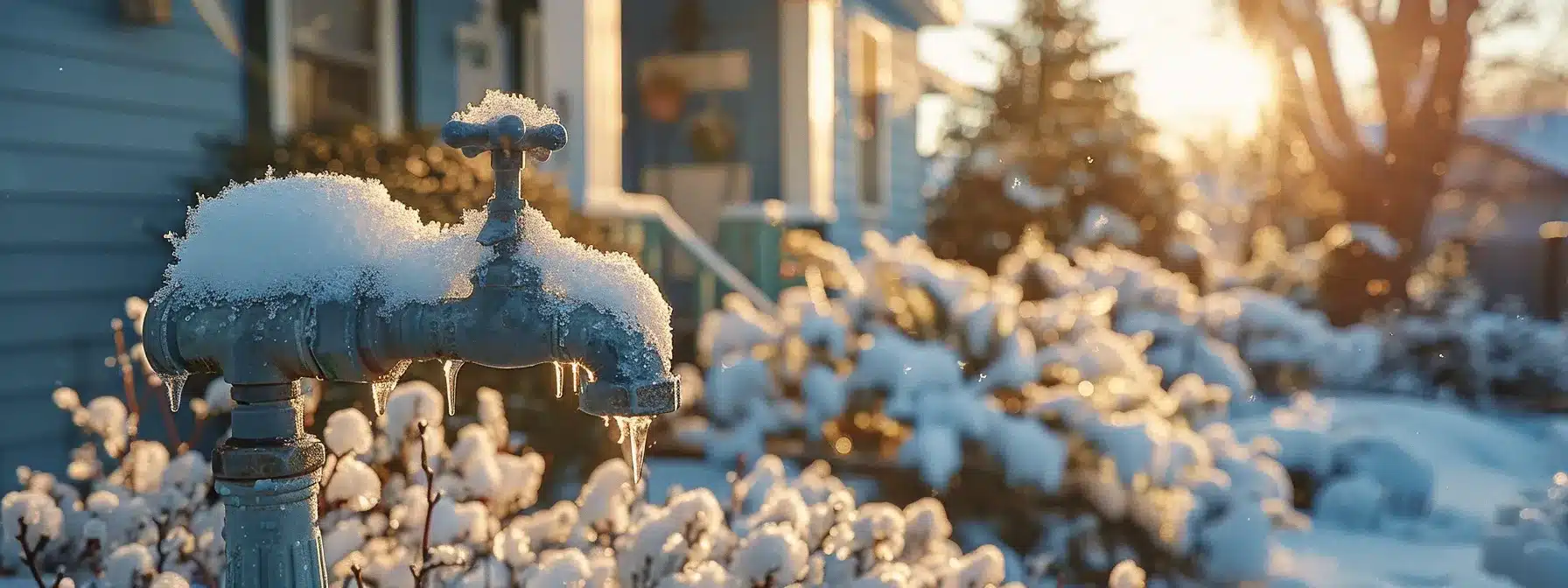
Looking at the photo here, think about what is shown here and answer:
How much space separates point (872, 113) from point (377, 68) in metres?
6.45

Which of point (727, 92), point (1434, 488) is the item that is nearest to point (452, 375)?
point (1434, 488)

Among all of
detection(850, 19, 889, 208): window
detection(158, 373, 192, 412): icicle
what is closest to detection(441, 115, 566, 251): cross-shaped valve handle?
detection(158, 373, 192, 412): icicle

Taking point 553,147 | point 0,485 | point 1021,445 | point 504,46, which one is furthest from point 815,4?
point 553,147

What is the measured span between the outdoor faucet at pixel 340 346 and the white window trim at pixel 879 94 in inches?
353

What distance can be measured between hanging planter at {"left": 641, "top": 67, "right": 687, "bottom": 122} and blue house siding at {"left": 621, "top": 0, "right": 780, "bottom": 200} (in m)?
0.09

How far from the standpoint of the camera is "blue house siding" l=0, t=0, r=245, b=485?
3.49 meters

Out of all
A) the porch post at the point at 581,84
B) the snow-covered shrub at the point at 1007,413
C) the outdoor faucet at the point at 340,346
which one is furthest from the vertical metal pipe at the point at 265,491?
the porch post at the point at 581,84

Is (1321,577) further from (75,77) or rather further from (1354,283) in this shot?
(1354,283)

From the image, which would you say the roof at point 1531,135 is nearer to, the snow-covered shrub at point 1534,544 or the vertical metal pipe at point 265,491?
the snow-covered shrub at point 1534,544

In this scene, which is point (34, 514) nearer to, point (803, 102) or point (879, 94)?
point (803, 102)

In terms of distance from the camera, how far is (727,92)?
29.1ft

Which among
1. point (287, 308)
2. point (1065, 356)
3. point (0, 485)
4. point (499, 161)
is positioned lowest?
point (0, 485)

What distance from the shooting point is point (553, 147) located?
124 cm

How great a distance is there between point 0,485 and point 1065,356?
148 inches
